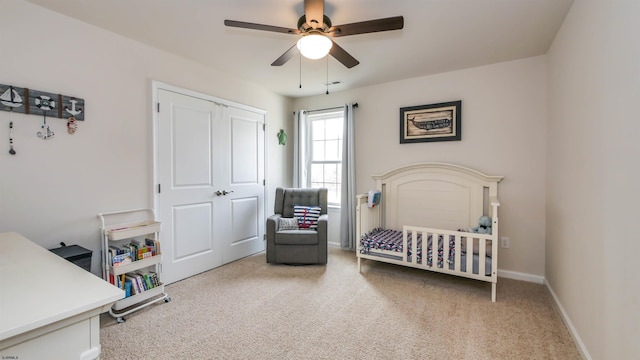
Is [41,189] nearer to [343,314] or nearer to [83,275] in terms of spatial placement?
[83,275]

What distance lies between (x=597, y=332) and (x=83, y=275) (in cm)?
260

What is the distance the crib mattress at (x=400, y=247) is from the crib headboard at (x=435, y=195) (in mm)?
294

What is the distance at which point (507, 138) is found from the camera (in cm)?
309

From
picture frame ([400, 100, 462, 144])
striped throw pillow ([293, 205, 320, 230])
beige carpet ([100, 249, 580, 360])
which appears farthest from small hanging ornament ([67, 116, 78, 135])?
picture frame ([400, 100, 462, 144])

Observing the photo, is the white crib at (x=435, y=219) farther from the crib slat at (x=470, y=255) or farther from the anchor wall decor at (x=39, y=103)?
the anchor wall decor at (x=39, y=103)

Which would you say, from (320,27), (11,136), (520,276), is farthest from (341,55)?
(520,276)

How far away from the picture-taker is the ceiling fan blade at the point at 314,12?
176cm

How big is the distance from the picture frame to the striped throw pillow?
1.52m

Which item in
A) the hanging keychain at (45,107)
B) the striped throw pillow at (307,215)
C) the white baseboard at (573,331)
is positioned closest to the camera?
the white baseboard at (573,331)

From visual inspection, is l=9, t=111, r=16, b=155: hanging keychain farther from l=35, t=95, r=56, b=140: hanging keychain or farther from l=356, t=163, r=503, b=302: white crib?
l=356, t=163, r=503, b=302: white crib

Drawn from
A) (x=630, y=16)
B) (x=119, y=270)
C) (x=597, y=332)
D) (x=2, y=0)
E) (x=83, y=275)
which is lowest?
(x=597, y=332)

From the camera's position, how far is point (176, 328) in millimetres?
2104

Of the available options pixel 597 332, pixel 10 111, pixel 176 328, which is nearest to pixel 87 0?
pixel 10 111

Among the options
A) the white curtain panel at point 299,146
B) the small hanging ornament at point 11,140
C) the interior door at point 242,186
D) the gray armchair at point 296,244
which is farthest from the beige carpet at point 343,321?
the white curtain panel at point 299,146
